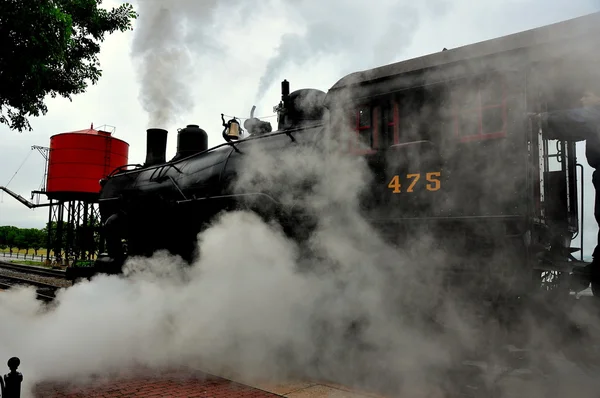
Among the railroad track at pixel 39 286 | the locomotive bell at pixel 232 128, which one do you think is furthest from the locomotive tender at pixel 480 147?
the railroad track at pixel 39 286

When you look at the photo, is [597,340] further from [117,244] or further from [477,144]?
[117,244]

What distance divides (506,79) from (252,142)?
336 cm

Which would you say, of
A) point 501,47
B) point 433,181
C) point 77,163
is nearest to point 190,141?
point 433,181

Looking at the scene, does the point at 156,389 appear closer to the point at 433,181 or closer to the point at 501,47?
the point at 433,181

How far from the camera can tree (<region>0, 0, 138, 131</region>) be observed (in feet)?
18.8

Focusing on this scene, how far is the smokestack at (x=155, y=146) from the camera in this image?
27.5 feet

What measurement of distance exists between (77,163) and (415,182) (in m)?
19.2

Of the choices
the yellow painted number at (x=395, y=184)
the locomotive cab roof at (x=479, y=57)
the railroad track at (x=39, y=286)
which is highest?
the locomotive cab roof at (x=479, y=57)

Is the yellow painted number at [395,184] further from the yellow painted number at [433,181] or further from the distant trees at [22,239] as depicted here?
the distant trees at [22,239]

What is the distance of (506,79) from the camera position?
138 inches

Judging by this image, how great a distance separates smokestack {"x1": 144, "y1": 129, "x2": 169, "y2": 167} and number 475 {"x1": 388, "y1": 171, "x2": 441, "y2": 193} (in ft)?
18.2

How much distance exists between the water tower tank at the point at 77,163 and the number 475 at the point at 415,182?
60.0 feet

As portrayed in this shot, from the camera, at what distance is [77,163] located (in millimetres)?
19594

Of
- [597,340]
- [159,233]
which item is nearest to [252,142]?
[159,233]
